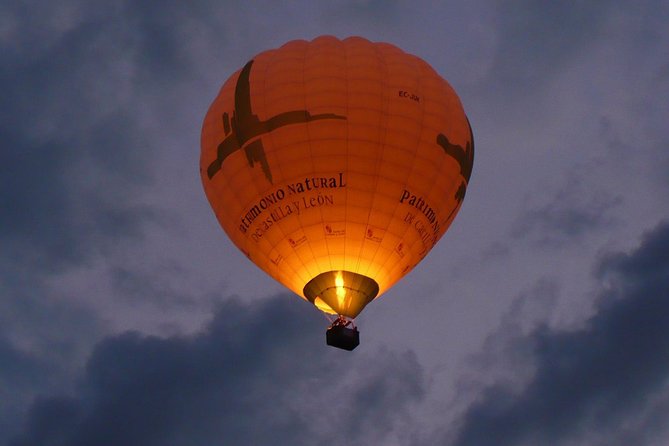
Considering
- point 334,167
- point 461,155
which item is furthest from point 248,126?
point 461,155

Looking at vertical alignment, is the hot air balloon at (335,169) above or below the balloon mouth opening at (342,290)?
above

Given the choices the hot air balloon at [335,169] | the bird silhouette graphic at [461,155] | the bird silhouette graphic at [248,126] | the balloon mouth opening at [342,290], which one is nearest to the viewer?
the hot air balloon at [335,169]

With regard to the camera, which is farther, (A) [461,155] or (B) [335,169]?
(A) [461,155]

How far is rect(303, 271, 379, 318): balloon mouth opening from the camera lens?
28062 mm

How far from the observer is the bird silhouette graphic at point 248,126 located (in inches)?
1100

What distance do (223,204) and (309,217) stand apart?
9.84 ft

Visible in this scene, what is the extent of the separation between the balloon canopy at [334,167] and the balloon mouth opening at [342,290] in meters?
0.03

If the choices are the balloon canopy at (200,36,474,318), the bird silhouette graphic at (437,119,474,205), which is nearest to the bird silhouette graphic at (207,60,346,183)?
the balloon canopy at (200,36,474,318)

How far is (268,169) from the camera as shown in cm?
2794

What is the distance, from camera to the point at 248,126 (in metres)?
28.3

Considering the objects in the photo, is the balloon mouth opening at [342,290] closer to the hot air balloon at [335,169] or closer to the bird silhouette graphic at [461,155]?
the hot air balloon at [335,169]

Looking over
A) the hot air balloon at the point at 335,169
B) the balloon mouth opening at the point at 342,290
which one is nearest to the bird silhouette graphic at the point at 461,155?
the hot air balloon at the point at 335,169

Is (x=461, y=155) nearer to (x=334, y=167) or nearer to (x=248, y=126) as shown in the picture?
(x=334, y=167)

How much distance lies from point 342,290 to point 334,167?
130 inches
